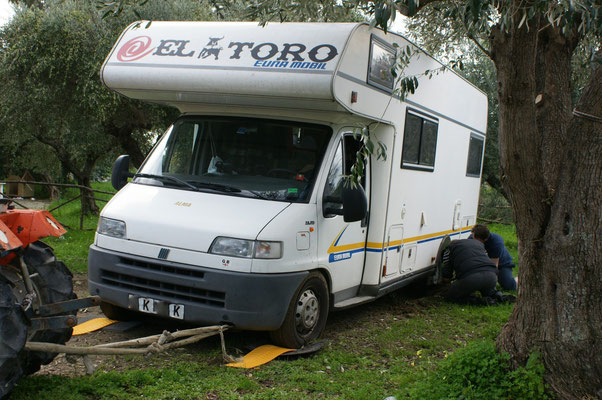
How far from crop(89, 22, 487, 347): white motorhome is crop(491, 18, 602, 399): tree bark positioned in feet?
4.75

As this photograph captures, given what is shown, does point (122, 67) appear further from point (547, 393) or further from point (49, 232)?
point (547, 393)

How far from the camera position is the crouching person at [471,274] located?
27.4 feet

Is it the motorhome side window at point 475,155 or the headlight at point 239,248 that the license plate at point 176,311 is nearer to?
the headlight at point 239,248

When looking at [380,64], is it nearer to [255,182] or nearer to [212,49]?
[212,49]

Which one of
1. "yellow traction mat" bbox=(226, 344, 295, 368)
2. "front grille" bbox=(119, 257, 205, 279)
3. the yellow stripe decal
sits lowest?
"yellow traction mat" bbox=(226, 344, 295, 368)

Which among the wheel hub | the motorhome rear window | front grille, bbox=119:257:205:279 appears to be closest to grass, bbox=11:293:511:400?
the wheel hub

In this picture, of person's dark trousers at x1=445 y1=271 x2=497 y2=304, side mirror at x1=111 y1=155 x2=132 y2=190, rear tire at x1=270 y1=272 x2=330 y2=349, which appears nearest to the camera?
rear tire at x1=270 y1=272 x2=330 y2=349

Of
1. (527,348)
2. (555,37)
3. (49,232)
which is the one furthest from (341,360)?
(555,37)

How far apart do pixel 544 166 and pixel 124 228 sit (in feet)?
11.9

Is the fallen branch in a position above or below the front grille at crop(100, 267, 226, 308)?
below

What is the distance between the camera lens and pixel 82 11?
11453mm

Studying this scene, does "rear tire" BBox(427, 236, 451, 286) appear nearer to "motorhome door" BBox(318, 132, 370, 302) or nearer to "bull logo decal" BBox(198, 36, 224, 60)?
"motorhome door" BBox(318, 132, 370, 302)

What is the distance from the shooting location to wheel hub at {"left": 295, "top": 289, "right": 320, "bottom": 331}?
5.73 meters

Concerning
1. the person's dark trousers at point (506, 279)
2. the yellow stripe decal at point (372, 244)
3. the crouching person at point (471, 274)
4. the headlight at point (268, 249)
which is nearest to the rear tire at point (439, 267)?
the crouching person at point (471, 274)
